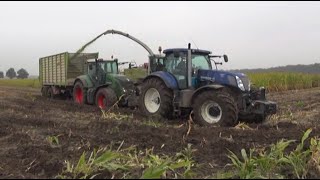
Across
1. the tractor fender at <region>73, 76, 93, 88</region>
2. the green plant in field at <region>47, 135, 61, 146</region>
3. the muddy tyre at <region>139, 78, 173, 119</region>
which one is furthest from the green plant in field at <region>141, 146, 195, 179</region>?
the tractor fender at <region>73, 76, 93, 88</region>

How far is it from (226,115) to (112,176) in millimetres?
5426

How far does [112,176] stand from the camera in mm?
4832

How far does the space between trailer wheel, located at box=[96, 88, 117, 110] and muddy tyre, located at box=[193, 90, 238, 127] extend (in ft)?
14.7

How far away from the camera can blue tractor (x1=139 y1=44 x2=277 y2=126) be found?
1015 cm

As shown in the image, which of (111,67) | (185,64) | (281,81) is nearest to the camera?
(185,64)

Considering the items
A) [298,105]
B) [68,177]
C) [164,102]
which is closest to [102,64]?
[164,102]

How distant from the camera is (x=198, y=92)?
34.6 ft

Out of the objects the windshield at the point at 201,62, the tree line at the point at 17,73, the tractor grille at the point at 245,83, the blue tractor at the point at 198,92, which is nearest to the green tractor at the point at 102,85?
the blue tractor at the point at 198,92

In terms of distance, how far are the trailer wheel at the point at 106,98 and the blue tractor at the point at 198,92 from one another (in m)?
2.69

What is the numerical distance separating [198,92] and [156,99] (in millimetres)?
1638

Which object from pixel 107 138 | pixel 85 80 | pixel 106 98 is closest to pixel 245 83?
pixel 107 138

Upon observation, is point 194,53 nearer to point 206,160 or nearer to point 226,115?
point 226,115

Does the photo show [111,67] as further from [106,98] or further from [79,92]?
[106,98]

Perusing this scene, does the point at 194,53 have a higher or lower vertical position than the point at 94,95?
higher
